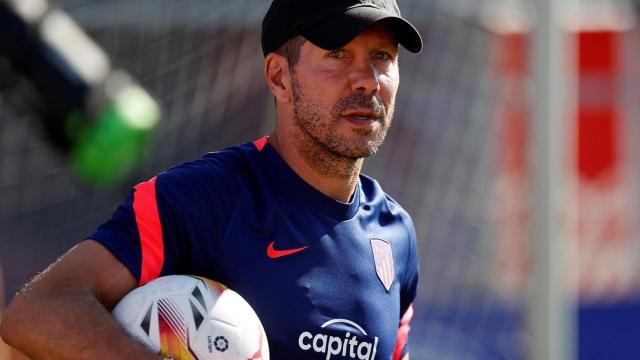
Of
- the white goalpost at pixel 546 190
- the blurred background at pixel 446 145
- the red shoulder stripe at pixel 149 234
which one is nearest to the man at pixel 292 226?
the red shoulder stripe at pixel 149 234

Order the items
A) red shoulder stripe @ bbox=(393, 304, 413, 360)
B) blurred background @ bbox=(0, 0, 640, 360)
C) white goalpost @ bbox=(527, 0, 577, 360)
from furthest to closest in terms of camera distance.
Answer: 1. blurred background @ bbox=(0, 0, 640, 360)
2. white goalpost @ bbox=(527, 0, 577, 360)
3. red shoulder stripe @ bbox=(393, 304, 413, 360)

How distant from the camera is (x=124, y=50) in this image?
25.9 ft

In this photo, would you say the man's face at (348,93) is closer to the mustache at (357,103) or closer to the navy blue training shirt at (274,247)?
the mustache at (357,103)

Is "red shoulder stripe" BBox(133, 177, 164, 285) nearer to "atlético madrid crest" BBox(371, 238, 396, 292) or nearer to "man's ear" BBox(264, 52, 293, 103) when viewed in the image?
"man's ear" BBox(264, 52, 293, 103)

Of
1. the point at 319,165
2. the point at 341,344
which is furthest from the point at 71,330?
the point at 319,165

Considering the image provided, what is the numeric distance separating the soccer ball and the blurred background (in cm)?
307

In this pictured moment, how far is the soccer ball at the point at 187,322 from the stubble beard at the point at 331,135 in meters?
0.57

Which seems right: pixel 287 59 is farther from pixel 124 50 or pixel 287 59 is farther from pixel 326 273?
pixel 124 50

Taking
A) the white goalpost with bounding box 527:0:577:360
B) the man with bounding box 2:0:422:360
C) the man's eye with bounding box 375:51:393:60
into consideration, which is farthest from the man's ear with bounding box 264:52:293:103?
the white goalpost with bounding box 527:0:577:360

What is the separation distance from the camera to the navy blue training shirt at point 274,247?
9.36 feet

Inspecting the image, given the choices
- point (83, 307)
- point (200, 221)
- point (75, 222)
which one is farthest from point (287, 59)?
point (75, 222)

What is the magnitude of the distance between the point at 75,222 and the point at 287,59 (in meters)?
5.29

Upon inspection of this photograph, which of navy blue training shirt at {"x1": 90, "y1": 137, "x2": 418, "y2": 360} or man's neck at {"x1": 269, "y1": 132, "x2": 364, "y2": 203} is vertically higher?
man's neck at {"x1": 269, "y1": 132, "x2": 364, "y2": 203}

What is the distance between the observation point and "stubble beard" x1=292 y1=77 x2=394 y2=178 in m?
3.12
